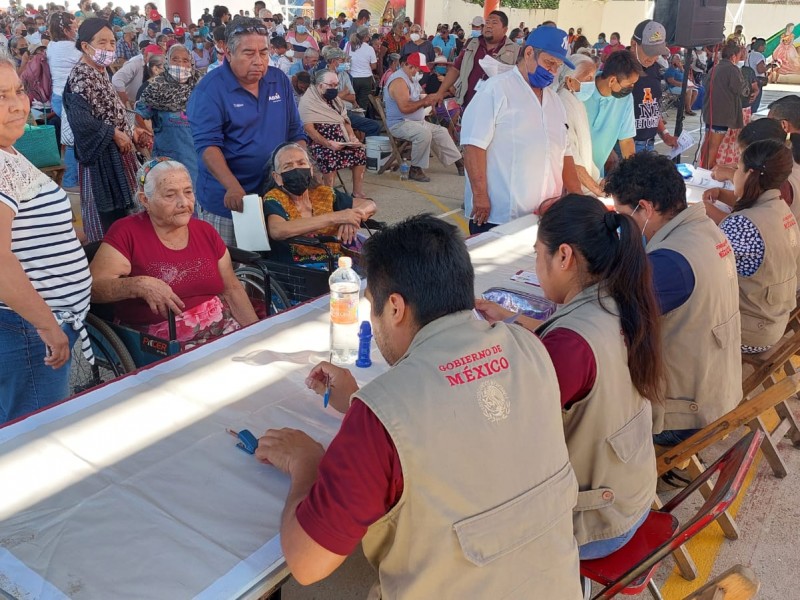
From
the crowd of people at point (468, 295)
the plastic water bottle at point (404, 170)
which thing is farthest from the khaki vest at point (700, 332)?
the plastic water bottle at point (404, 170)

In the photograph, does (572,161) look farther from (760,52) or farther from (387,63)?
(760,52)

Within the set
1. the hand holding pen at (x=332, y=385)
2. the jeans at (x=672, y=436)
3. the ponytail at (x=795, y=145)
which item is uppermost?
the ponytail at (x=795, y=145)

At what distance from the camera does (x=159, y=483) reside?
1.53 m

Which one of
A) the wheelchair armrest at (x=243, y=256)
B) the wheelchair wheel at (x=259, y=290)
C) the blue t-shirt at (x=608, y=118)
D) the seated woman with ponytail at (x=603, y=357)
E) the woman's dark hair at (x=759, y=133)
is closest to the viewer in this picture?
the seated woman with ponytail at (x=603, y=357)

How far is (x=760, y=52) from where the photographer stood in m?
13.4

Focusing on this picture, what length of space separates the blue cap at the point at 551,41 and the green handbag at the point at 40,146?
4.22 metres

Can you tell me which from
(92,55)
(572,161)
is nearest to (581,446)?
(572,161)

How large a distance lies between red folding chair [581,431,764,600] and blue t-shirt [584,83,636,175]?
3288 millimetres

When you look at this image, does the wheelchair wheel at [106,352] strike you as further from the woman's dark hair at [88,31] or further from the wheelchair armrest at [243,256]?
the woman's dark hair at [88,31]

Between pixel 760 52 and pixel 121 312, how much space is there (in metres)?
14.0

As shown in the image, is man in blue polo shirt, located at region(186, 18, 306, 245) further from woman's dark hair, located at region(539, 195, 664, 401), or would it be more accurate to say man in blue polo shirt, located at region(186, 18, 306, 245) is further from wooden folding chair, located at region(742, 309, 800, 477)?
wooden folding chair, located at region(742, 309, 800, 477)

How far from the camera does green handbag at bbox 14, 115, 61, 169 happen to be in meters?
5.75

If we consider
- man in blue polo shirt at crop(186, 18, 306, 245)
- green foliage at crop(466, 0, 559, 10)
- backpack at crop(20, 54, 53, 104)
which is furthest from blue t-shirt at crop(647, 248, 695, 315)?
green foliage at crop(466, 0, 559, 10)

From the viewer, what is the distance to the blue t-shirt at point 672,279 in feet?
7.08
